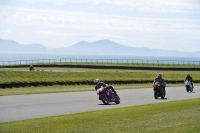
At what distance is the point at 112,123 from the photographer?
1540cm

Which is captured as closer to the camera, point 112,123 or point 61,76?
point 112,123

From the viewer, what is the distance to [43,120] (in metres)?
16.4

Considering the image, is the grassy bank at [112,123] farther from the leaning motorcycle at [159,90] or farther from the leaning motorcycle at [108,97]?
the leaning motorcycle at [159,90]

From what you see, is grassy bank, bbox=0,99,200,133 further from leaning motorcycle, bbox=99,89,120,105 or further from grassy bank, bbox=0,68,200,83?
grassy bank, bbox=0,68,200,83

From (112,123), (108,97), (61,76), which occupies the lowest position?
(112,123)

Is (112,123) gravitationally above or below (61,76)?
below

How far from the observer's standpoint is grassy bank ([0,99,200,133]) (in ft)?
45.5

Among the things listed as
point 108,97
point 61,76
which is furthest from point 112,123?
point 61,76

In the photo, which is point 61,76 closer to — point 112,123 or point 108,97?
point 108,97

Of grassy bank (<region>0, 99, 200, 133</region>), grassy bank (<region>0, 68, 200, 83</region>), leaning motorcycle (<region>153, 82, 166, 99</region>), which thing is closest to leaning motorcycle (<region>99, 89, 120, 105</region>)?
leaning motorcycle (<region>153, 82, 166, 99</region>)

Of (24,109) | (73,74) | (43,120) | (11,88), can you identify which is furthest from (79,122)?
(73,74)

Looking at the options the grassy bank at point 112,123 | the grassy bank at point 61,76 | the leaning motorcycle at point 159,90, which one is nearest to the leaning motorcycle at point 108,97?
the leaning motorcycle at point 159,90

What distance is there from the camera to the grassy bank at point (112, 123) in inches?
546

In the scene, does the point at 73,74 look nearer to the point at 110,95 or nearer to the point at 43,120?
the point at 110,95
